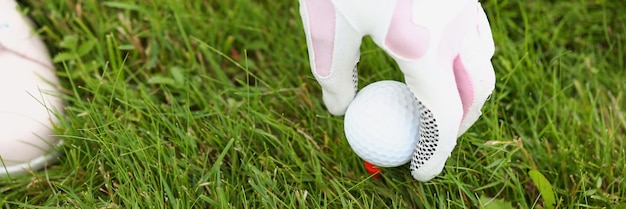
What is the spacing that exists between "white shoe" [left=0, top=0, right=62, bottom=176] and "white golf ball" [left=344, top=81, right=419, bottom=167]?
2.42 feet

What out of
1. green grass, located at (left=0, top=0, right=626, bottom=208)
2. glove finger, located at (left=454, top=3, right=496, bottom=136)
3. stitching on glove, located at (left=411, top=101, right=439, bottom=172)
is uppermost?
glove finger, located at (left=454, top=3, right=496, bottom=136)

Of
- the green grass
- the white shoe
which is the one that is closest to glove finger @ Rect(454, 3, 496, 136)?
the green grass

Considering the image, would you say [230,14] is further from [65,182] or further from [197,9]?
[65,182]

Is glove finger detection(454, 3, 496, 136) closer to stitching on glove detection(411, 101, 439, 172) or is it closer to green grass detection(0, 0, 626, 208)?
stitching on glove detection(411, 101, 439, 172)

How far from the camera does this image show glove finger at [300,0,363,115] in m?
1.17

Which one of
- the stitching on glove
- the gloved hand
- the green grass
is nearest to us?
the gloved hand

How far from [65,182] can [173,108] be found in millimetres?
296

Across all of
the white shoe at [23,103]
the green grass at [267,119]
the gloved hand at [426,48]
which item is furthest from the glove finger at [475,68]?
the white shoe at [23,103]

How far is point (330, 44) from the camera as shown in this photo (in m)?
1.20

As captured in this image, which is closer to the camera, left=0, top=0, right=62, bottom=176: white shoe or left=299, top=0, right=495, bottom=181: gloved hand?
left=299, top=0, right=495, bottom=181: gloved hand

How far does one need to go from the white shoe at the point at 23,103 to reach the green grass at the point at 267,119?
40 millimetres

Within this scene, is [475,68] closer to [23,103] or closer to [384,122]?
[384,122]

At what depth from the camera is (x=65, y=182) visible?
1.58 m

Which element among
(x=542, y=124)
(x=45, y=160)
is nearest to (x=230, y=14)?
(x=45, y=160)
